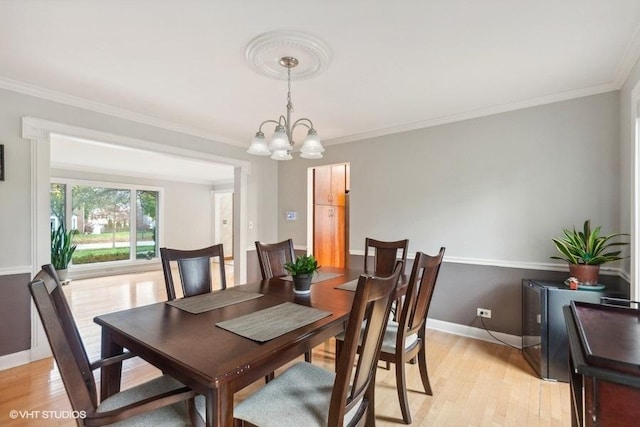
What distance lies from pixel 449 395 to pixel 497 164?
216cm

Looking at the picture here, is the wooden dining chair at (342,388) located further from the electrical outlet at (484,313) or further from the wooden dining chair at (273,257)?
the electrical outlet at (484,313)

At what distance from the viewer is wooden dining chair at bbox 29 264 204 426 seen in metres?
0.98

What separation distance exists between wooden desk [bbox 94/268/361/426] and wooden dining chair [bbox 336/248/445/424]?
397mm

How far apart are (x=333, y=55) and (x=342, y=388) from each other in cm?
194

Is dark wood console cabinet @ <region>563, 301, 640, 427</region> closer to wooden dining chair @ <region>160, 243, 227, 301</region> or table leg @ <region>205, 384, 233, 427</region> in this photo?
table leg @ <region>205, 384, 233, 427</region>

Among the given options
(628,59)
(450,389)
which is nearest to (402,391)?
(450,389)

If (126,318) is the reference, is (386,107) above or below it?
above

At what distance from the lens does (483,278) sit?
3.07 meters

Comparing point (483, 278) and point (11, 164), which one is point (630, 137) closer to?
point (483, 278)

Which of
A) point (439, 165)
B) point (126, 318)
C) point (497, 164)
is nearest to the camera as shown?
point (126, 318)

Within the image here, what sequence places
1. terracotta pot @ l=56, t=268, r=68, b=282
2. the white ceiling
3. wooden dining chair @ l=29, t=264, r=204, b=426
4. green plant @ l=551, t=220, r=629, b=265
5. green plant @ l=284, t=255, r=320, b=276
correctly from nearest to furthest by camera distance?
wooden dining chair @ l=29, t=264, r=204, b=426
the white ceiling
green plant @ l=284, t=255, r=320, b=276
green plant @ l=551, t=220, r=629, b=265
terracotta pot @ l=56, t=268, r=68, b=282

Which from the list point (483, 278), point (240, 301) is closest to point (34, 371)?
point (240, 301)

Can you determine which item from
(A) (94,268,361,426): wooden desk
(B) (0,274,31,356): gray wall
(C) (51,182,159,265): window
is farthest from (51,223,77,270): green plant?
(A) (94,268,361,426): wooden desk

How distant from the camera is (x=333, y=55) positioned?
6.59 feet
